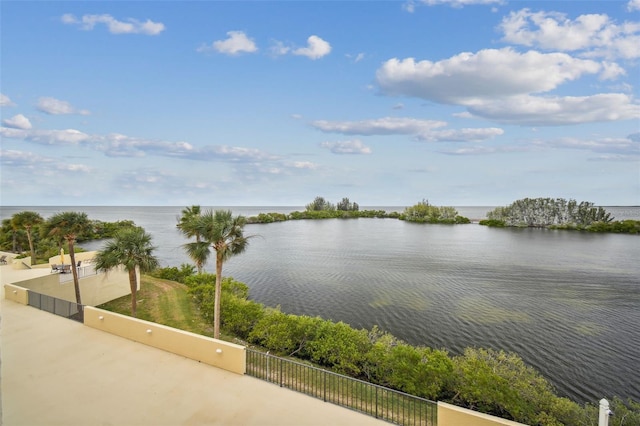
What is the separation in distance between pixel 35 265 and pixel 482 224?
113704 mm

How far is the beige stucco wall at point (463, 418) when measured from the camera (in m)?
6.39

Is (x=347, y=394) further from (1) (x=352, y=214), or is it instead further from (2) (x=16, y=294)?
(1) (x=352, y=214)

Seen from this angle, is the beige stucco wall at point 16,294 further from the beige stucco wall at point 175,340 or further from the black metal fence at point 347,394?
the black metal fence at point 347,394

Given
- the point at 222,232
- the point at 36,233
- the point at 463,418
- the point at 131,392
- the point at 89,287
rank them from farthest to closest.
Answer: the point at 36,233
the point at 89,287
the point at 222,232
the point at 131,392
the point at 463,418

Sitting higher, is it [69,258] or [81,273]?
[69,258]

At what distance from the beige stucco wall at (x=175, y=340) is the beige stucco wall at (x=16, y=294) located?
5.41 metres

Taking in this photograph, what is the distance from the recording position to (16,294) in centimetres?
1540

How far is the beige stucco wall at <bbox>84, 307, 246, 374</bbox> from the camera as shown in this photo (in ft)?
30.9

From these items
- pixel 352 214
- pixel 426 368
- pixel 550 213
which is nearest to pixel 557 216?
pixel 550 213

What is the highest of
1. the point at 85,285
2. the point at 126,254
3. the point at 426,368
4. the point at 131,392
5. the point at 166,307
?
the point at 126,254

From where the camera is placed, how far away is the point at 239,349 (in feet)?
30.7

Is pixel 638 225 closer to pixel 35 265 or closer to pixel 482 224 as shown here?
pixel 482 224

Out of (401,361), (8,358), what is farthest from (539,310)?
(8,358)

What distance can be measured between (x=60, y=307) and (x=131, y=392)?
839 cm
